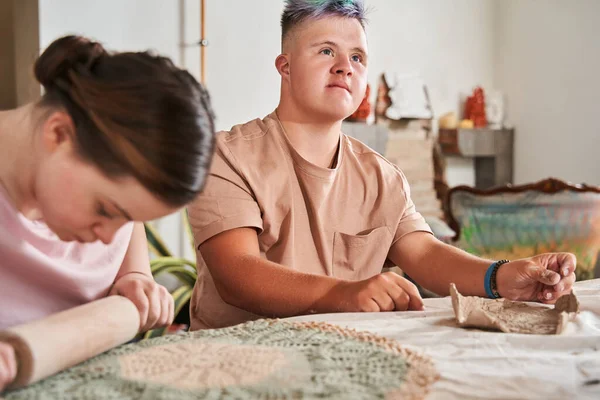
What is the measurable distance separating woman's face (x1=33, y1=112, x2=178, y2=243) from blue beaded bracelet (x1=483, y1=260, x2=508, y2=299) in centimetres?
73

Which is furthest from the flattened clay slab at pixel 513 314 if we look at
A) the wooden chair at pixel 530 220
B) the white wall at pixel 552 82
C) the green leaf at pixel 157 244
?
the white wall at pixel 552 82

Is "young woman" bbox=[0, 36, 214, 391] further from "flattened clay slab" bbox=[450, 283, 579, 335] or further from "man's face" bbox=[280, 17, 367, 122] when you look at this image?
"man's face" bbox=[280, 17, 367, 122]

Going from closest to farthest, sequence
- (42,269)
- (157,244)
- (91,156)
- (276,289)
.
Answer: (91,156) → (42,269) → (276,289) → (157,244)

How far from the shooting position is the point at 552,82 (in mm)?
4957

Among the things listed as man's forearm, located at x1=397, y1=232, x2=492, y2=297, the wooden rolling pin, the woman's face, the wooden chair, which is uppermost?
the woman's face

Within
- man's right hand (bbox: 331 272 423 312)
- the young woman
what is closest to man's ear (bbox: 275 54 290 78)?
man's right hand (bbox: 331 272 423 312)

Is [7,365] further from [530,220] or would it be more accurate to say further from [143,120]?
[530,220]

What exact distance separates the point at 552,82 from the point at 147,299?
15.3 feet

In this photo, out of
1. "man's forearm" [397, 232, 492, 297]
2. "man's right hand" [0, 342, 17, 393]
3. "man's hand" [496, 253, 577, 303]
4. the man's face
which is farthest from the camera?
the man's face

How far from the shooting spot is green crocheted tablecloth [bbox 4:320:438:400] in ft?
2.16

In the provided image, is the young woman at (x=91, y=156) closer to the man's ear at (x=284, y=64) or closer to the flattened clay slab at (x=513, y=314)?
the flattened clay slab at (x=513, y=314)

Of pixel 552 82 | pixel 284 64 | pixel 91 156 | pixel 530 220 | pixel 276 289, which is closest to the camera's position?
pixel 91 156

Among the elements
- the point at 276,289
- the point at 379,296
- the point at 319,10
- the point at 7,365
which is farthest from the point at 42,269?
the point at 319,10

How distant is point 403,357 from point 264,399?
0.72 ft
